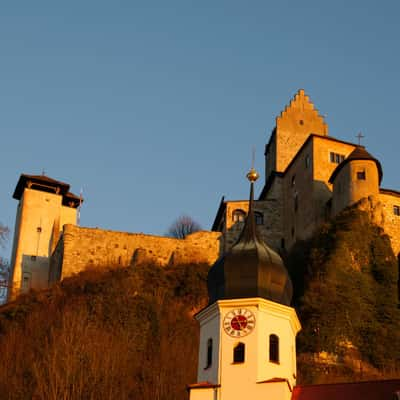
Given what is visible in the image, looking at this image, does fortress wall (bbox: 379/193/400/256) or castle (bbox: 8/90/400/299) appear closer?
fortress wall (bbox: 379/193/400/256)

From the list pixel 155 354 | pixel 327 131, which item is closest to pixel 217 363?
pixel 155 354

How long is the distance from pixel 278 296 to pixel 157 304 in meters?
21.8

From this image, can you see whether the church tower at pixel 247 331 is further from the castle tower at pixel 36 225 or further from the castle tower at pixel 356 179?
the castle tower at pixel 36 225

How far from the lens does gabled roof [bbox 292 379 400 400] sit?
86.9 ft

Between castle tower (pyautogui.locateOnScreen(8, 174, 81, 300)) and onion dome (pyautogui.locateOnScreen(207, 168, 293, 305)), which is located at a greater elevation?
castle tower (pyautogui.locateOnScreen(8, 174, 81, 300))

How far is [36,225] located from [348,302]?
26.3 meters

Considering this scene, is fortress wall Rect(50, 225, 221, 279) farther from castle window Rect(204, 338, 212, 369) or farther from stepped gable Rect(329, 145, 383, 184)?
castle window Rect(204, 338, 212, 369)

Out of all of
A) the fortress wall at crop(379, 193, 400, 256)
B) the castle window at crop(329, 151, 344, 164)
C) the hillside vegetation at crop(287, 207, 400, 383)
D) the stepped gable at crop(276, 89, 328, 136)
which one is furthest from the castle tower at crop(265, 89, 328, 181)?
the hillside vegetation at crop(287, 207, 400, 383)

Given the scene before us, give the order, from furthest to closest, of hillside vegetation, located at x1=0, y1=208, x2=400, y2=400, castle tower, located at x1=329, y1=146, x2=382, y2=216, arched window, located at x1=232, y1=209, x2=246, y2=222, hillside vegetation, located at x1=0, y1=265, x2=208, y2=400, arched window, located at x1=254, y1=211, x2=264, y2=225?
1. arched window, located at x1=232, y1=209, x2=246, y2=222
2. arched window, located at x1=254, y1=211, x2=264, y2=225
3. castle tower, located at x1=329, y1=146, x2=382, y2=216
4. hillside vegetation, located at x1=0, y1=208, x2=400, y2=400
5. hillside vegetation, located at x1=0, y1=265, x2=208, y2=400

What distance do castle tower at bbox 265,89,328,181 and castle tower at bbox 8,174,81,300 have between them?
617 inches

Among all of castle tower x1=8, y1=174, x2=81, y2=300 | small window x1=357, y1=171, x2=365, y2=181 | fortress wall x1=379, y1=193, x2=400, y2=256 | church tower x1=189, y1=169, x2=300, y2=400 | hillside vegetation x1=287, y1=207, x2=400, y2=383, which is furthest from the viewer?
castle tower x1=8, y1=174, x2=81, y2=300

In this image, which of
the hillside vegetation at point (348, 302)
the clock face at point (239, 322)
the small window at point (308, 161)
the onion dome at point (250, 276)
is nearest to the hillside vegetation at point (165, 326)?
the hillside vegetation at point (348, 302)

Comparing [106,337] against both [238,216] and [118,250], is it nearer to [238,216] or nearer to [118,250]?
[118,250]

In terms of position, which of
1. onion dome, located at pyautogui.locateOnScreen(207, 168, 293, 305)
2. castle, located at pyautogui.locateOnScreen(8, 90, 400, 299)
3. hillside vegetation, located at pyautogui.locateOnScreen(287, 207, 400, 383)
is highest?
castle, located at pyautogui.locateOnScreen(8, 90, 400, 299)
